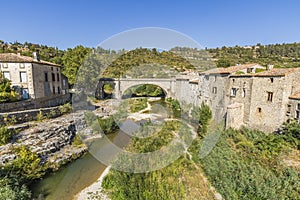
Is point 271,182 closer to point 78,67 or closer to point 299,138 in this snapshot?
point 299,138

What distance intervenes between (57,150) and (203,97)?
14044 millimetres

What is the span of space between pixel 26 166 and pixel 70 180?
7.99 ft

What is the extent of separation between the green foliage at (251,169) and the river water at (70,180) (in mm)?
6412

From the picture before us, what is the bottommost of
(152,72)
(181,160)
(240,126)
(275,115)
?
(181,160)

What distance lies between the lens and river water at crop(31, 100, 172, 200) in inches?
332

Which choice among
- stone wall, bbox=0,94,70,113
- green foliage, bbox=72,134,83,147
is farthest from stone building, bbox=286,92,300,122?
stone wall, bbox=0,94,70,113

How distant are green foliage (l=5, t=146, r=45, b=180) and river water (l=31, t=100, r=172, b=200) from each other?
1.57 ft

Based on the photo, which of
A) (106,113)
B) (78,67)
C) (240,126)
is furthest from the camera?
(78,67)

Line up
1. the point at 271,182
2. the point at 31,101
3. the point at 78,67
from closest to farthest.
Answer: the point at 271,182
the point at 31,101
the point at 78,67

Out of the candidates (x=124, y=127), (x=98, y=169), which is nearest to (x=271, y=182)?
(x=98, y=169)

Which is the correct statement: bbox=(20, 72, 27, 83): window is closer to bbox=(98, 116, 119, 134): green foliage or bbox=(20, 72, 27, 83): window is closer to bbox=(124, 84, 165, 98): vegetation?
bbox=(98, 116, 119, 134): green foliage

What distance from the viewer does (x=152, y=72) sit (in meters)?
32.8

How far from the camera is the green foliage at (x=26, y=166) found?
28.9 feet

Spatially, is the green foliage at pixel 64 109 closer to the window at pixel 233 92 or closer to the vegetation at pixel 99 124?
the vegetation at pixel 99 124
